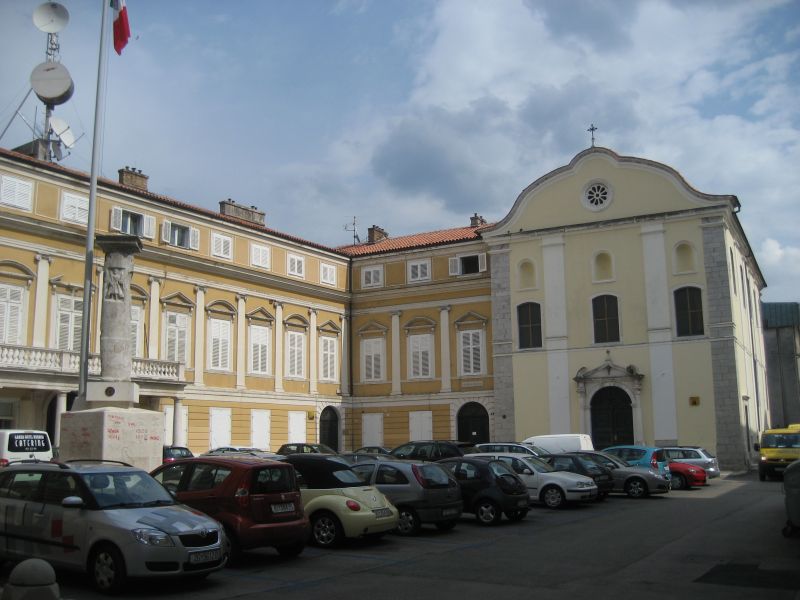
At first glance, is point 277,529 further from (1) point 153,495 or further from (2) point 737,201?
(2) point 737,201

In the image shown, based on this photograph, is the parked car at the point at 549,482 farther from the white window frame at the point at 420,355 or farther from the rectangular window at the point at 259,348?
the white window frame at the point at 420,355

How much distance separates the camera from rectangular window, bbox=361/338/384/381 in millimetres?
42312

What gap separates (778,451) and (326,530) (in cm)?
2054

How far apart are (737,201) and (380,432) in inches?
801

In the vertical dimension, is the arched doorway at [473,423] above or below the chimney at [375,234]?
below

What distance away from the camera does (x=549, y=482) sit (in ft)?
67.5

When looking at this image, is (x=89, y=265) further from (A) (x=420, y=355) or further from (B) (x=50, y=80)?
(A) (x=420, y=355)

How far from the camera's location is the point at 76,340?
30.3 m

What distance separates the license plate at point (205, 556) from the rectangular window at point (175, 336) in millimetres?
23773

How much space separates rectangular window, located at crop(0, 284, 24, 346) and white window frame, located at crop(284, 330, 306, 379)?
1319 centimetres

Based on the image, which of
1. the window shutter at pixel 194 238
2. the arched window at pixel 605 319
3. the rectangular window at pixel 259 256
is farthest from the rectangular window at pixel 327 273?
the arched window at pixel 605 319

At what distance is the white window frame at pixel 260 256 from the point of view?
37688mm

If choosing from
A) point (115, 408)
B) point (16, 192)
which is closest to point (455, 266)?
point (16, 192)

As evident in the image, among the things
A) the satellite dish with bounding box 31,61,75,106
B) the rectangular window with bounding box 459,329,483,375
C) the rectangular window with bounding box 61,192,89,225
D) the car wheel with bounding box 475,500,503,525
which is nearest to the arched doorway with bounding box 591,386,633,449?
the rectangular window with bounding box 459,329,483,375
